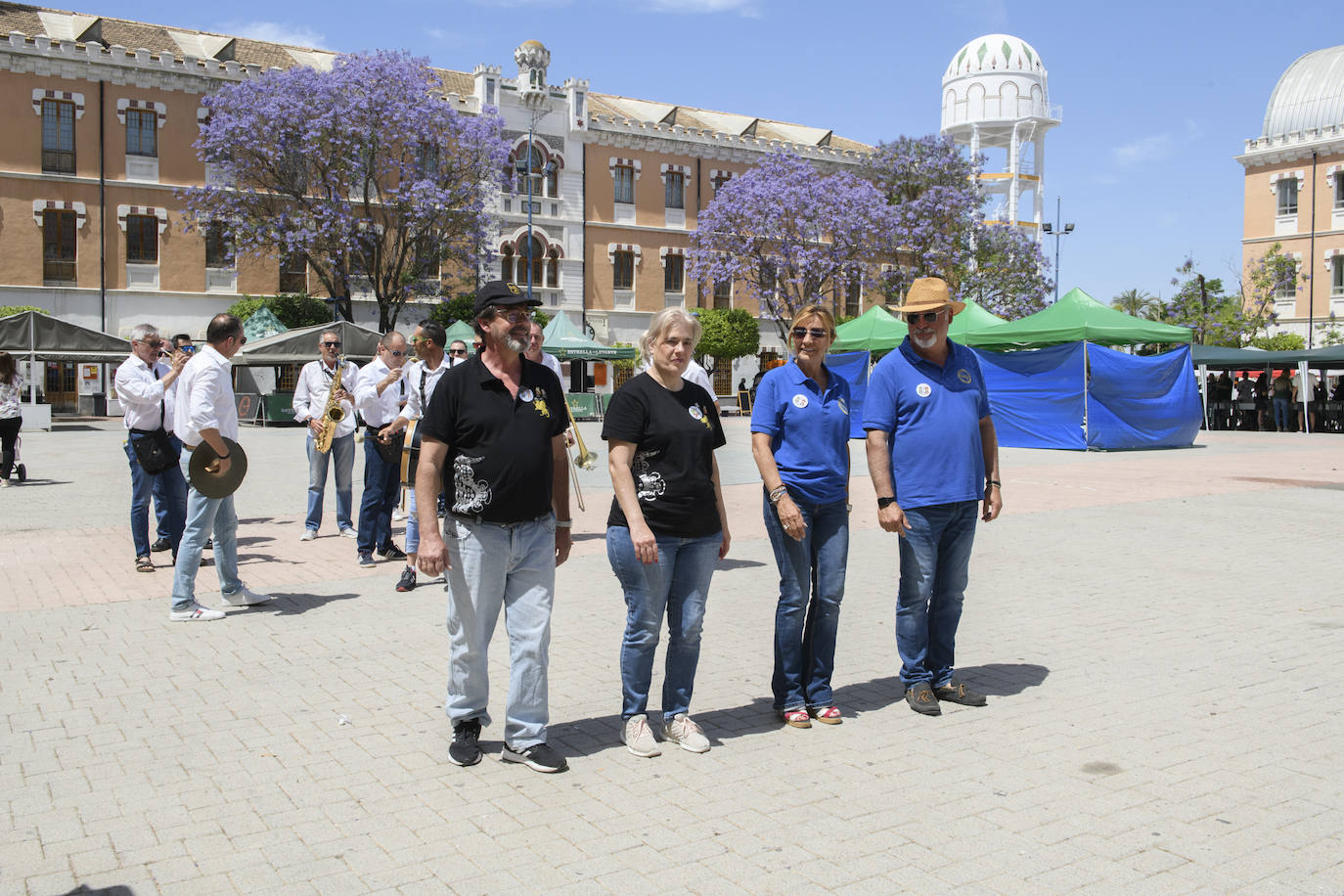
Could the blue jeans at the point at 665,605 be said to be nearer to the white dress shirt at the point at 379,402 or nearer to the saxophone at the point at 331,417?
the white dress shirt at the point at 379,402

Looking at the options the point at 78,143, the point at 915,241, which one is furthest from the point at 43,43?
the point at 915,241

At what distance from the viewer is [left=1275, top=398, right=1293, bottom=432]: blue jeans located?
30.6m

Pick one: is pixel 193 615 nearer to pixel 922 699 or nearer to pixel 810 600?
pixel 810 600

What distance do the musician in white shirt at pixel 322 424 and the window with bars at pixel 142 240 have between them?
1259 inches

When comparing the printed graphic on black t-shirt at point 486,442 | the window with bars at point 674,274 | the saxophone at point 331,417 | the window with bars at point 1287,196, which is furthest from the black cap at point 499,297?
the window with bars at point 1287,196

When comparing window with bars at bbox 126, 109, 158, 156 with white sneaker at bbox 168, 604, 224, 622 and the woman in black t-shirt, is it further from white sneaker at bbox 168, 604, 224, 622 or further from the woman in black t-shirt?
the woman in black t-shirt

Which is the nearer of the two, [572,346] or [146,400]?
[146,400]

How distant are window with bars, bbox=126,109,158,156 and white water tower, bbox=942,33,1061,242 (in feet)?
128

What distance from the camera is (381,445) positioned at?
898 cm

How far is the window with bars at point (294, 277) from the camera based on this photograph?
132ft

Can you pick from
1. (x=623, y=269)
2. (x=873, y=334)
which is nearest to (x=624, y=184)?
(x=623, y=269)

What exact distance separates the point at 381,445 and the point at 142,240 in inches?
1339

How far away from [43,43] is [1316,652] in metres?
40.4

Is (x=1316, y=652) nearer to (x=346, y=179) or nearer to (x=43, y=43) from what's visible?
(x=346, y=179)
